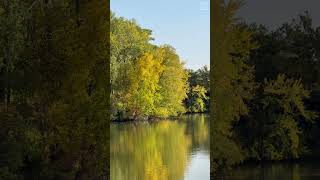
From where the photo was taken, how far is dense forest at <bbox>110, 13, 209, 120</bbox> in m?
14.6

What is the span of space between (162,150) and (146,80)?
2.73 metres

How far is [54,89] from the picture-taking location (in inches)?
395

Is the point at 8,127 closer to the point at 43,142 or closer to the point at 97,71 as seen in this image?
the point at 43,142

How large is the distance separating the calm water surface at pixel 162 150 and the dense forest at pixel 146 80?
1.38 feet

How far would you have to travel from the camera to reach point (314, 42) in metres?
12.0


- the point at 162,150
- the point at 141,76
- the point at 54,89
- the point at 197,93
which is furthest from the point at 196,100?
the point at 54,89

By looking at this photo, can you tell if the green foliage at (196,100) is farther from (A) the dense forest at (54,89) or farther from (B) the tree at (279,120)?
(A) the dense forest at (54,89)

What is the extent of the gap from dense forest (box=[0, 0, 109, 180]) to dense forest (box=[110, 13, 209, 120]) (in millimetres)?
3765

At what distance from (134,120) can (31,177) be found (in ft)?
22.9

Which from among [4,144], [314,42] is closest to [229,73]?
[314,42]

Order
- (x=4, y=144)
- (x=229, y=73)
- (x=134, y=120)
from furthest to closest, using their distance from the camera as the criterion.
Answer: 1. (x=134, y=120)
2. (x=229, y=73)
3. (x=4, y=144)

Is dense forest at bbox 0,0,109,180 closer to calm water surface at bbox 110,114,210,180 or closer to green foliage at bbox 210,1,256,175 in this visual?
calm water surface at bbox 110,114,210,180

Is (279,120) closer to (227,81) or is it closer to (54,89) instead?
(227,81)

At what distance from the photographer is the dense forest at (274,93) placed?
1171 centimetres
